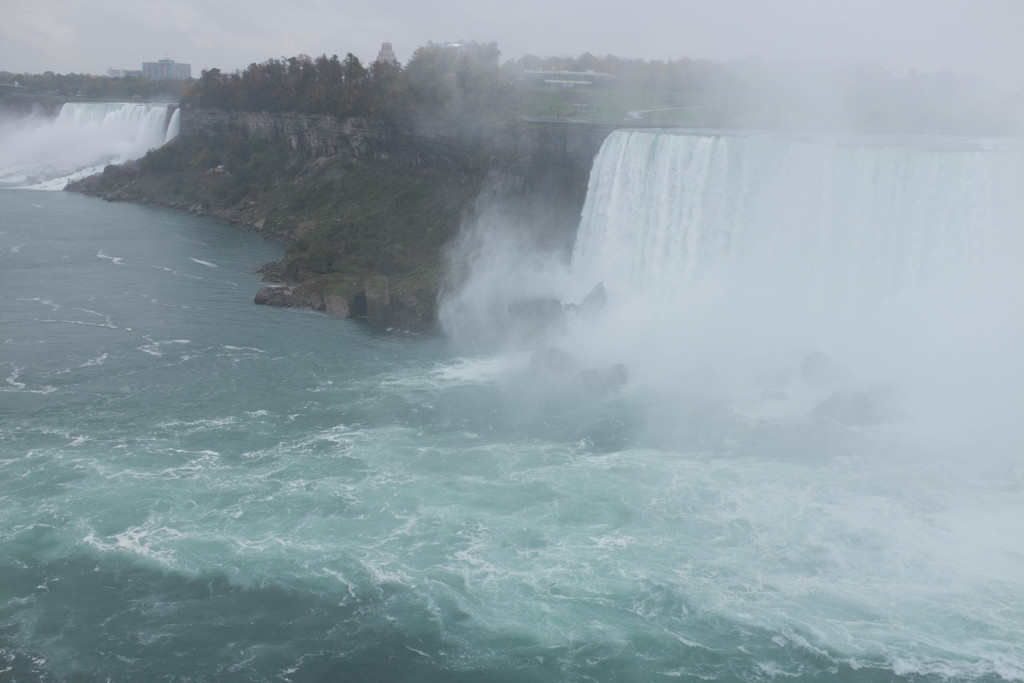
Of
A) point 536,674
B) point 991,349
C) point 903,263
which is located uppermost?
point 903,263

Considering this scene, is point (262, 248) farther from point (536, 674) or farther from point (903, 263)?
point (536, 674)

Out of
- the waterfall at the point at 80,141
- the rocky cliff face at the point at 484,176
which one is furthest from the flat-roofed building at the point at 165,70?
the rocky cliff face at the point at 484,176

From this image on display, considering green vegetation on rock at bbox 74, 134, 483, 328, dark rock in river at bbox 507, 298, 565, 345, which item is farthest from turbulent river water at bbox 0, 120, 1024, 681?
green vegetation on rock at bbox 74, 134, 483, 328

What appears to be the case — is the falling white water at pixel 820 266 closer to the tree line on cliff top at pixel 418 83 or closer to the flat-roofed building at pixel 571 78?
the tree line on cliff top at pixel 418 83

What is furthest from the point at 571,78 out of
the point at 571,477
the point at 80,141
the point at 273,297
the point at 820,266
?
the point at 571,477

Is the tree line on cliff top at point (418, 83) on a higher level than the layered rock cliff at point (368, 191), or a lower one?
higher

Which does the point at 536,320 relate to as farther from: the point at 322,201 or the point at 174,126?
the point at 174,126

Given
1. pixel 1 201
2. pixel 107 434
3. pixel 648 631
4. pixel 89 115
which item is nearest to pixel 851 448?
Result: pixel 648 631
